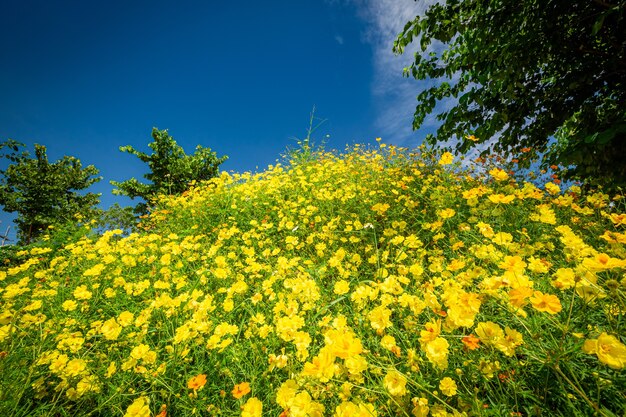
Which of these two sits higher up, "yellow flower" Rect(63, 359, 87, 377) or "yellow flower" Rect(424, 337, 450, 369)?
"yellow flower" Rect(63, 359, 87, 377)

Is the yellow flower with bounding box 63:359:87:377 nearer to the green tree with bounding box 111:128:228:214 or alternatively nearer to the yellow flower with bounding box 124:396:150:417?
the yellow flower with bounding box 124:396:150:417

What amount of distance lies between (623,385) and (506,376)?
0.37 m

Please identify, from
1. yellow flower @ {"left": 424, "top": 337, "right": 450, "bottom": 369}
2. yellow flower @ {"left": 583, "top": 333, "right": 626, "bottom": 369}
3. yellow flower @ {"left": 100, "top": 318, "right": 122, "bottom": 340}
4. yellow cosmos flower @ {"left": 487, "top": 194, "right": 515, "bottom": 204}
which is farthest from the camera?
yellow cosmos flower @ {"left": 487, "top": 194, "right": 515, "bottom": 204}

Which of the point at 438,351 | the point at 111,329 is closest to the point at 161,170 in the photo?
the point at 111,329

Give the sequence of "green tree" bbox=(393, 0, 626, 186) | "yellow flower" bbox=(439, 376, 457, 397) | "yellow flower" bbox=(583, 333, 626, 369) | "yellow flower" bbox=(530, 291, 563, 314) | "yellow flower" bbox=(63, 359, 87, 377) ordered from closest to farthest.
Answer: "yellow flower" bbox=(583, 333, 626, 369) → "yellow flower" bbox=(530, 291, 563, 314) → "yellow flower" bbox=(439, 376, 457, 397) → "yellow flower" bbox=(63, 359, 87, 377) → "green tree" bbox=(393, 0, 626, 186)

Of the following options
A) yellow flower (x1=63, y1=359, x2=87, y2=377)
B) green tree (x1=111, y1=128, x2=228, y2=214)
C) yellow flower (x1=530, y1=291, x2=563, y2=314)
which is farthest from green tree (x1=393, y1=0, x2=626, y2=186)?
green tree (x1=111, y1=128, x2=228, y2=214)

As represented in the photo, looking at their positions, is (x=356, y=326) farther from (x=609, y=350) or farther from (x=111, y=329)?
(x=111, y=329)

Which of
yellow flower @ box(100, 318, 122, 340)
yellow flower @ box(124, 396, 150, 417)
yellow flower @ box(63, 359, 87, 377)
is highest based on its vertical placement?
yellow flower @ box(100, 318, 122, 340)

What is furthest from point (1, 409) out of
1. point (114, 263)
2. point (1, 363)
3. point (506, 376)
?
point (506, 376)

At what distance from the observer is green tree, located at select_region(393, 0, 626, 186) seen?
276 centimetres

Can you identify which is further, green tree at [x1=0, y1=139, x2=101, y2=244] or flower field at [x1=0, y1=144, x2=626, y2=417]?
green tree at [x1=0, y1=139, x2=101, y2=244]

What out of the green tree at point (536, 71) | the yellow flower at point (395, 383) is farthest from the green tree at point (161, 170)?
the yellow flower at point (395, 383)

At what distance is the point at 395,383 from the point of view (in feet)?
3.25

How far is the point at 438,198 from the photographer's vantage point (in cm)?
315
